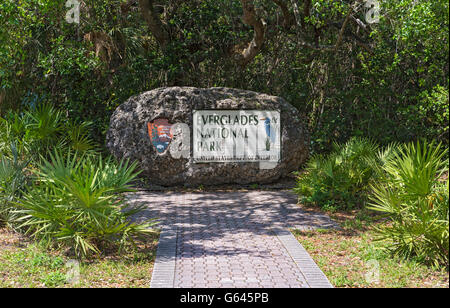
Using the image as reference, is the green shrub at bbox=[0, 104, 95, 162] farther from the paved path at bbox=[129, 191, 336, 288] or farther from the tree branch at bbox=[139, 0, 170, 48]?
the tree branch at bbox=[139, 0, 170, 48]

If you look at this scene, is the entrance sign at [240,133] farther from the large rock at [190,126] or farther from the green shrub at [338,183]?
the green shrub at [338,183]

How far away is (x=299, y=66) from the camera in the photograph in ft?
42.9

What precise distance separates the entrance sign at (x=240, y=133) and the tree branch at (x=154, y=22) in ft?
9.54

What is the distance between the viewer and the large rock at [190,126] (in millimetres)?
10789

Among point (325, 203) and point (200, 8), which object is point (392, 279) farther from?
point (200, 8)

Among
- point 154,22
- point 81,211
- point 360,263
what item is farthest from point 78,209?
point 154,22

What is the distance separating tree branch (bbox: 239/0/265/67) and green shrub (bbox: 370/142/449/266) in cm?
587

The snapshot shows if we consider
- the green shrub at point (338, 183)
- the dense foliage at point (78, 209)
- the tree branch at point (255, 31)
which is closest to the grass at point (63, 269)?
the dense foliage at point (78, 209)

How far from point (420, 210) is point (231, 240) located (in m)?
2.59

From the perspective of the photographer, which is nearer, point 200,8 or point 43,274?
point 43,274

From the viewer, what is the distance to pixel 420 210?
5.53 metres

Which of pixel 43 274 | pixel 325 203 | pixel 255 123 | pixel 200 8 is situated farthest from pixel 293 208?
pixel 200 8

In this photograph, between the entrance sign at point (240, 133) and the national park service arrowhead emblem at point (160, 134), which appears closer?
the national park service arrowhead emblem at point (160, 134)

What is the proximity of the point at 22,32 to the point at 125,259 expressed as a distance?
249 inches
